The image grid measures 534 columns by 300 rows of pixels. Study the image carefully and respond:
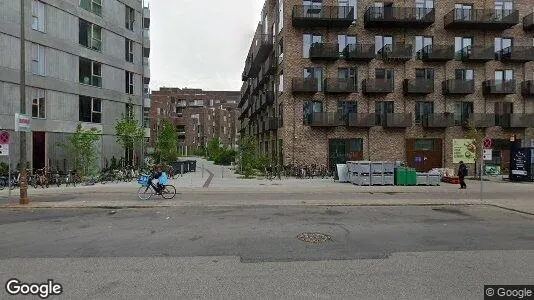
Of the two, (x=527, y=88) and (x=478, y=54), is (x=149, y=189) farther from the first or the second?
(x=527, y=88)

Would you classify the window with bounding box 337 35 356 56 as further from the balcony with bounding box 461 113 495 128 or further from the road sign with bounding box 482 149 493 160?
the road sign with bounding box 482 149 493 160

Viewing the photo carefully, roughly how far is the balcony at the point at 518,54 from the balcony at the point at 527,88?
205cm

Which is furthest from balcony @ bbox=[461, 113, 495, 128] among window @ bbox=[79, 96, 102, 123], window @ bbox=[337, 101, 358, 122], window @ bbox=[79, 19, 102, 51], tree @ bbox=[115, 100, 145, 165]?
window @ bbox=[79, 19, 102, 51]

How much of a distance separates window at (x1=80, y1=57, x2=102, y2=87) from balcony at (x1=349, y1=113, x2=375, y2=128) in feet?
70.3

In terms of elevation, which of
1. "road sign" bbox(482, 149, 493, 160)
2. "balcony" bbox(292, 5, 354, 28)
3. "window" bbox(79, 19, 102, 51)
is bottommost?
"road sign" bbox(482, 149, 493, 160)

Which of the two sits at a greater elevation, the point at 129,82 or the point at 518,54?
the point at 518,54

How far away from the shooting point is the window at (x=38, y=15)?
25.8 metres

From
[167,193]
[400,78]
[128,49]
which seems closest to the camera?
[167,193]

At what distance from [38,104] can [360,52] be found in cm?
2512

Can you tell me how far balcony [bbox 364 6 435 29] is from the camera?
32.0 meters

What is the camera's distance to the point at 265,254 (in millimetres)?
7531

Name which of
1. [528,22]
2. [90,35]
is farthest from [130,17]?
[528,22]

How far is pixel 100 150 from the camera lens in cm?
3091

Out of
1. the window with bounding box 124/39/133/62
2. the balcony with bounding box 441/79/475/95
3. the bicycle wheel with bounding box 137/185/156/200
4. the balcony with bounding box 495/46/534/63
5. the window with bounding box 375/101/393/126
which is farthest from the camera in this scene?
the window with bounding box 124/39/133/62
